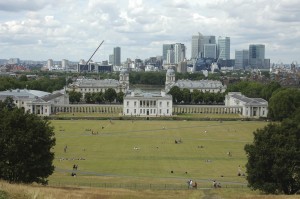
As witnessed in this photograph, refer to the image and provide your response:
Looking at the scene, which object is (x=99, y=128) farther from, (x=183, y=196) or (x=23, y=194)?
(x=23, y=194)

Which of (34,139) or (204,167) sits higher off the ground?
(34,139)

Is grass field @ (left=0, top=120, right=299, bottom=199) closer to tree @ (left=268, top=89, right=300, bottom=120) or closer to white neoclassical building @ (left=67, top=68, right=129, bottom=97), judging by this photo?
tree @ (left=268, top=89, right=300, bottom=120)

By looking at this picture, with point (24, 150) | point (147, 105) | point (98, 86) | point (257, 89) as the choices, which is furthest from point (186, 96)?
point (24, 150)

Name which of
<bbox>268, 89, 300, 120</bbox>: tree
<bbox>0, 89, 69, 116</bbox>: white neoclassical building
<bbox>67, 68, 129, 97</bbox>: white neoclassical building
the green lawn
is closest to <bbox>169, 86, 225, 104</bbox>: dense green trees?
<bbox>0, 89, 69, 116</bbox>: white neoclassical building

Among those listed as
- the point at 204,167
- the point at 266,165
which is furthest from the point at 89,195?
the point at 204,167

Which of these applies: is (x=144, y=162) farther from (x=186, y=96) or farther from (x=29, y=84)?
(x=29, y=84)
